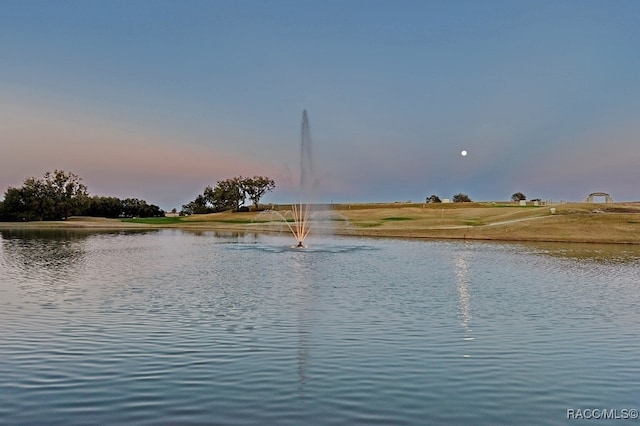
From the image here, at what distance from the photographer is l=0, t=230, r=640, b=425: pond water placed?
929 cm

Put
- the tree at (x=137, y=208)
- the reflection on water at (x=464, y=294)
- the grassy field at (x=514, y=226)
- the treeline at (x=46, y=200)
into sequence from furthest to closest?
1. the tree at (x=137, y=208)
2. the treeline at (x=46, y=200)
3. the grassy field at (x=514, y=226)
4. the reflection on water at (x=464, y=294)

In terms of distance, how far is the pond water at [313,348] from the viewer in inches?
366

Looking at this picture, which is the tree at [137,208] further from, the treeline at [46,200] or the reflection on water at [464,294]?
the reflection on water at [464,294]

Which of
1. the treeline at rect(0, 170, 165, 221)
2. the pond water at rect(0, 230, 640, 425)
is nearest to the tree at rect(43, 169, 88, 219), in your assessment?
the treeline at rect(0, 170, 165, 221)

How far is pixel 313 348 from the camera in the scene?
13.5m

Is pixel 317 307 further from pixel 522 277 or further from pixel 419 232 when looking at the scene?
pixel 419 232

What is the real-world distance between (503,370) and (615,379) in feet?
7.35

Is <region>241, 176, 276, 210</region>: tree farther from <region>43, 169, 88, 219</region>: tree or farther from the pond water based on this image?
the pond water

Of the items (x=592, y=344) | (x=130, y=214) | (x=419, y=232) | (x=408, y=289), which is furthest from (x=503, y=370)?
(x=130, y=214)

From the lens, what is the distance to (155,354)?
12695 millimetres

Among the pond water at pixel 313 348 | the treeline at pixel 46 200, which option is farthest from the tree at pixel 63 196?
the pond water at pixel 313 348

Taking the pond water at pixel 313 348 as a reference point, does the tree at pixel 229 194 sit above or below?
above

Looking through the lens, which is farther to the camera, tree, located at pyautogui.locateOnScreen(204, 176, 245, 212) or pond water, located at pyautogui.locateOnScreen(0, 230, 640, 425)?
tree, located at pyautogui.locateOnScreen(204, 176, 245, 212)

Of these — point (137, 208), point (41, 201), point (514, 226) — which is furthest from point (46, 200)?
point (514, 226)
